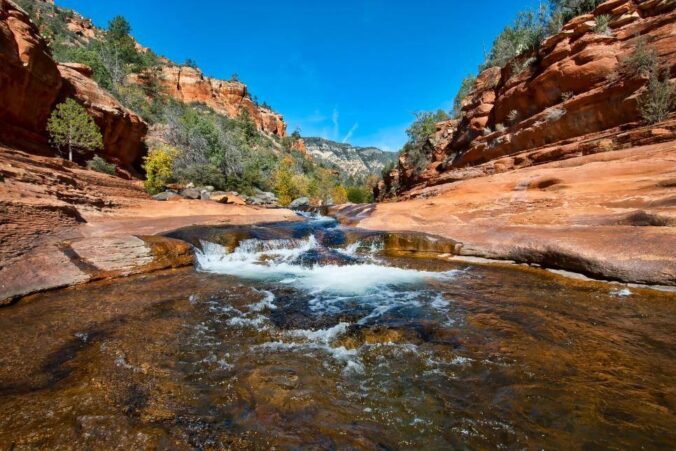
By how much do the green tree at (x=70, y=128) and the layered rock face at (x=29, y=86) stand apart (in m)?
0.84

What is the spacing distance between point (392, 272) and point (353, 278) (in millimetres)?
1506

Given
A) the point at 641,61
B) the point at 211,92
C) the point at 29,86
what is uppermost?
the point at 211,92

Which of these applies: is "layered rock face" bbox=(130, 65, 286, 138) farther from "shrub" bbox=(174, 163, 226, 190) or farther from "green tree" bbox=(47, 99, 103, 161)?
"green tree" bbox=(47, 99, 103, 161)

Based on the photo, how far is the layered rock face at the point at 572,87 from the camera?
50.6ft

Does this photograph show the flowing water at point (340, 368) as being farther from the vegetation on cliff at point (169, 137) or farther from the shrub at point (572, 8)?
the vegetation on cliff at point (169, 137)

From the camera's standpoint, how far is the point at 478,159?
23422 millimetres

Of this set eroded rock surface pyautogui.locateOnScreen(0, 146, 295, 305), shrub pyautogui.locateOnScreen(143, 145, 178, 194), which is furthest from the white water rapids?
shrub pyautogui.locateOnScreen(143, 145, 178, 194)

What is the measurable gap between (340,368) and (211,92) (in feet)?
337

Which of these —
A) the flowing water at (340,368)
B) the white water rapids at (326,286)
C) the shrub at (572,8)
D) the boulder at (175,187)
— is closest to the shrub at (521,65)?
the shrub at (572,8)

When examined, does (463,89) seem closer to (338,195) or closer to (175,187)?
(338,195)

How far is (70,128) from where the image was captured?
2291cm

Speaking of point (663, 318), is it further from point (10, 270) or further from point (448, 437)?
point (10, 270)

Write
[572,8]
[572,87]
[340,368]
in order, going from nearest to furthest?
[340,368] < [572,87] < [572,8]

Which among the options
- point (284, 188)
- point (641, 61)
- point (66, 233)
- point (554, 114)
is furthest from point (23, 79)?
point (641, 61)
